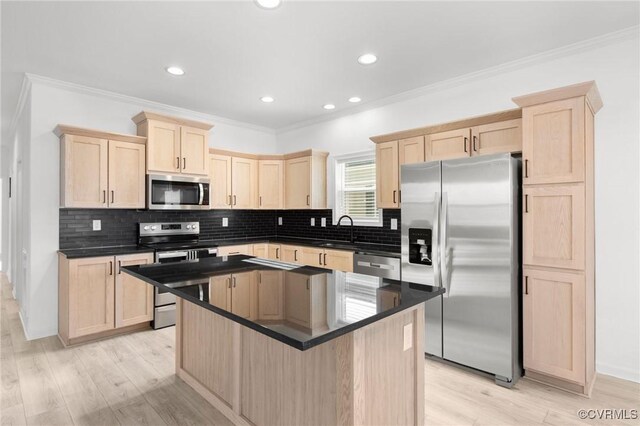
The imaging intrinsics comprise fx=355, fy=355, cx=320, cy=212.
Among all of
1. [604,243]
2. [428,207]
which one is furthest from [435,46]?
[604,243]

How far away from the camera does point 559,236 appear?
271 centimetres

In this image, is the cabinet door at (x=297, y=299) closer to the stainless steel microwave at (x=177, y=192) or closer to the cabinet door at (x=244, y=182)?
the stainless steel microwave at (x=177, y=192)

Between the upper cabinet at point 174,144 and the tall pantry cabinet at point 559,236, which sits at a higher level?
the upper cabinet at point 174,144

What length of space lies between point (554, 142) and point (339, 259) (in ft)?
8.34

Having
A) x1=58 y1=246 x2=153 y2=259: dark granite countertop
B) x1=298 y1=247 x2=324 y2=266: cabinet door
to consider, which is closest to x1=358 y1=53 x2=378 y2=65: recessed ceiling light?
x1=298 y1=247 x2=324 y2=266: cabinet door

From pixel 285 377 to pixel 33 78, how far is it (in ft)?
13.7

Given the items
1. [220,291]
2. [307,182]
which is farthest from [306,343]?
[307,182]

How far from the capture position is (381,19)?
271 centimetres

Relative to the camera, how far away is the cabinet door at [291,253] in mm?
4969

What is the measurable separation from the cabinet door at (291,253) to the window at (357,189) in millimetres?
775

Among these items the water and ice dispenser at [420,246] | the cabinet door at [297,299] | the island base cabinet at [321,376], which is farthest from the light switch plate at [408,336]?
the water and ice dispenser at [420,246]

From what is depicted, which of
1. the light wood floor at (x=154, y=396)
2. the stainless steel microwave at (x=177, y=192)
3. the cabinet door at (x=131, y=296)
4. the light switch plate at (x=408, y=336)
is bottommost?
the light wood floor at (x=154, y=396)

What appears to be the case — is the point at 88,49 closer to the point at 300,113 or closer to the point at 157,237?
the point at 157,237

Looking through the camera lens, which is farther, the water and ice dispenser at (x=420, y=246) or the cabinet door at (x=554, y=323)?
the water and ice dispenser at (x=420, y=246)
